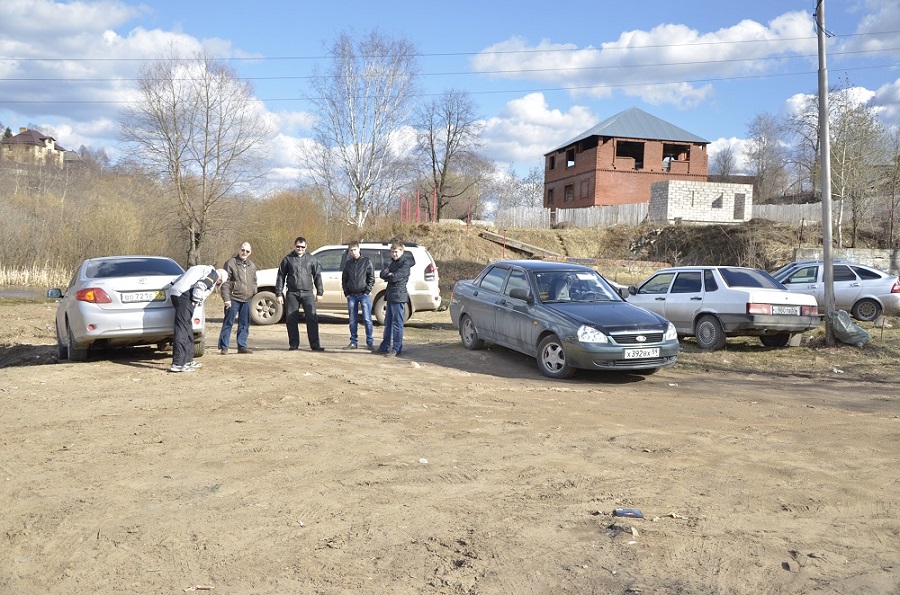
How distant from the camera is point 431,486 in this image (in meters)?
5.39

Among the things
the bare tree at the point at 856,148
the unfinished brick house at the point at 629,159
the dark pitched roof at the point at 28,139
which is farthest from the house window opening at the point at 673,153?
the dark pitched roof at the point at 28,139

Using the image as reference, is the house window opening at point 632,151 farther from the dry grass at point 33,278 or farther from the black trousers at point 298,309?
the black trousers at point 298,309

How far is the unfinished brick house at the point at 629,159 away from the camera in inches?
2058

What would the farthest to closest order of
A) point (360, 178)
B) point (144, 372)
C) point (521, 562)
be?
point (360, 178) → point (144, 372) → point (521, 562)

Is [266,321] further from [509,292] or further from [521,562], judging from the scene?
[521,562]

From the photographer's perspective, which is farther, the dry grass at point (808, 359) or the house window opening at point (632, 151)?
the house window opening at point (632, 151)

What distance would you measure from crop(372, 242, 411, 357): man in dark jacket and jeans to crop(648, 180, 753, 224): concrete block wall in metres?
32.9

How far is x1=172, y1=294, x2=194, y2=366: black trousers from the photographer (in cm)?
982

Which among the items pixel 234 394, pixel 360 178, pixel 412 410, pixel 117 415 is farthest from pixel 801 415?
pixel 360 178

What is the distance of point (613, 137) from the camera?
52188 millimetres

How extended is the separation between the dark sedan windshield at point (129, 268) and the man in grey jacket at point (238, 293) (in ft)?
2.54

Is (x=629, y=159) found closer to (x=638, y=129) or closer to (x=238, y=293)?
(x=638, y=129)

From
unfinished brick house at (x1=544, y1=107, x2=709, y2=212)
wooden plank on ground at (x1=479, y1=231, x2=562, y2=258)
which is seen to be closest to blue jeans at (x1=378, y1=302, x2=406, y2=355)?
wooden plank on ground at (x1=479, y1=231, x2=562, y2=258)

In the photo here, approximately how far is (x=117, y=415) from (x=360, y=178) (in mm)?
33890
